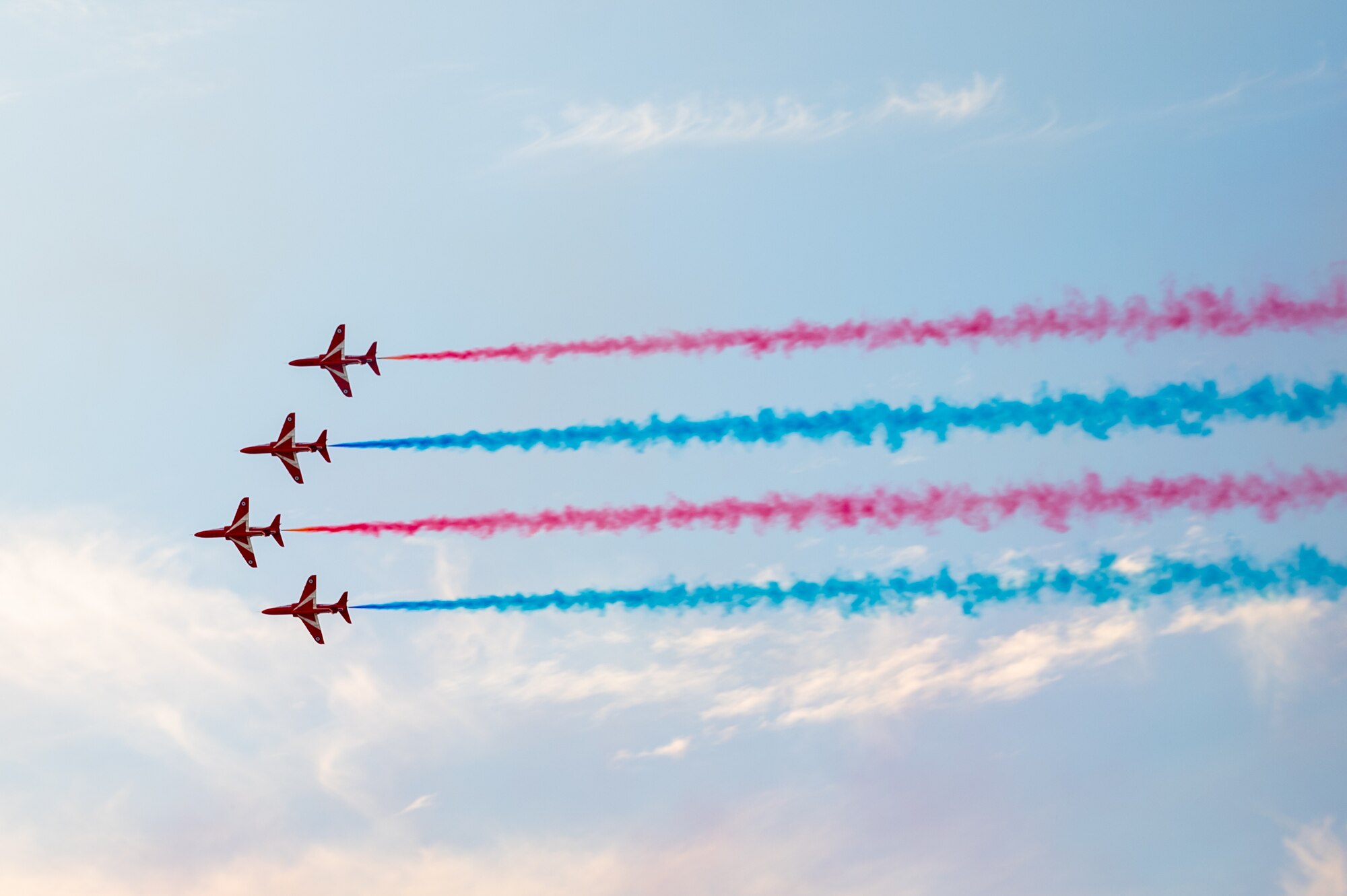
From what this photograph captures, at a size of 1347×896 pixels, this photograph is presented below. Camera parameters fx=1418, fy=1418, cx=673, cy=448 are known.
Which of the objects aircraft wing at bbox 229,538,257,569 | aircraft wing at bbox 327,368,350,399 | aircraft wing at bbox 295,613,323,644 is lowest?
aircraft wing at bbox 295,613,323,644

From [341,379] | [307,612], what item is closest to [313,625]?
[307,612]

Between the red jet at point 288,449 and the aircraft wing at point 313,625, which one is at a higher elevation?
the red jet at point 288,449

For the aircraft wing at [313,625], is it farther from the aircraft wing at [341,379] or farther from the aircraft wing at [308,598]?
the aircraft wing at [341,379]

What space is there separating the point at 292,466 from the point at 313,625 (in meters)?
8.17

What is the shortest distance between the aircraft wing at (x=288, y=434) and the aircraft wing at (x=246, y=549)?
5.26 m

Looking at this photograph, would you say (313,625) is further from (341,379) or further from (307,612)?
(341,379)

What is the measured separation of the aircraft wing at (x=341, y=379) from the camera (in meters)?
73.1

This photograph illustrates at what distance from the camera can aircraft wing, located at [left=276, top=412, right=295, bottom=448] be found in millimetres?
72500

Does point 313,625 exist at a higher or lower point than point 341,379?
lower

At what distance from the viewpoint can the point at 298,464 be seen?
72.6 m

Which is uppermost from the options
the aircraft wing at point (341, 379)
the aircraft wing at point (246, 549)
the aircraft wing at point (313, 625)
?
the aircraft wing at point (341, 379)

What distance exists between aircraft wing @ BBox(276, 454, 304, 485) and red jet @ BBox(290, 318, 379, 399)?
4.25 metres

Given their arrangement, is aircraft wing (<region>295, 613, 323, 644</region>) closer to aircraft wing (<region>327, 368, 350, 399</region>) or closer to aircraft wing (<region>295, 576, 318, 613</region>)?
aircraft wing (<region>295, 576, 318, 613</region>)

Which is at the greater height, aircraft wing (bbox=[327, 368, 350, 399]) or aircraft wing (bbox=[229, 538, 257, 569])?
aircraft wing (bbox=[327, 368, 350, 399])
